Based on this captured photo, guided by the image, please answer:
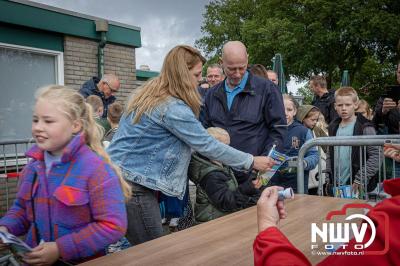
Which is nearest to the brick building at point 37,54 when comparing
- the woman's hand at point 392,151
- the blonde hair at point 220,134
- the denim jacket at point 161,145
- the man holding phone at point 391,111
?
the blonde hair at point 220,134

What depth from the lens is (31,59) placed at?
7.88m

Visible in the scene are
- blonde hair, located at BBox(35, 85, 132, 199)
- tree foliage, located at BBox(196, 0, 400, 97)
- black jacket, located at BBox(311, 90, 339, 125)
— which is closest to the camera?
blonde hair, located at BBox(35, 85, 132, 199)

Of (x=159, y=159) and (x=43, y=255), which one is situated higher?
(x=159, y=159)

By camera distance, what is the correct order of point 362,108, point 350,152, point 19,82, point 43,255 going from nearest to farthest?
point 43,255
point 350,152
point 362,108
point 19,82

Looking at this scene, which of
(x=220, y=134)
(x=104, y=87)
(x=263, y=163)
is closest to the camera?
(x=263, y=163)

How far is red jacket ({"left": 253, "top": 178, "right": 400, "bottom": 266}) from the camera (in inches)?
43.6

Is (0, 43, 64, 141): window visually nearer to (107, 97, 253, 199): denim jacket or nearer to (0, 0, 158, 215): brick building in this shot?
(0, 0, 158, 215): brick building

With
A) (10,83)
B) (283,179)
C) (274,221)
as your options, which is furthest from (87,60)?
(274,221)

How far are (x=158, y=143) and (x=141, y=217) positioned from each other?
460 mm

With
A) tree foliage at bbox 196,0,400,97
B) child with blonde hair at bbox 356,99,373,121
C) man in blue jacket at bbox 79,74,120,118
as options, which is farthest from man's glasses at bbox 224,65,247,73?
tree foliage at bbox 196,0,400,97

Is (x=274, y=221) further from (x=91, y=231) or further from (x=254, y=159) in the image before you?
(x=254, y=159)

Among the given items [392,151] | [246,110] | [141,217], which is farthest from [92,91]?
[392,151]

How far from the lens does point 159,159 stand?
107 inches

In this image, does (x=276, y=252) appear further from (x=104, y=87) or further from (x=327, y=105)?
(x=327, y=105)
